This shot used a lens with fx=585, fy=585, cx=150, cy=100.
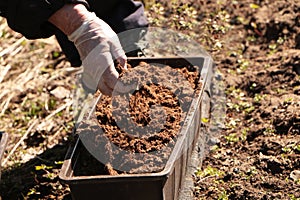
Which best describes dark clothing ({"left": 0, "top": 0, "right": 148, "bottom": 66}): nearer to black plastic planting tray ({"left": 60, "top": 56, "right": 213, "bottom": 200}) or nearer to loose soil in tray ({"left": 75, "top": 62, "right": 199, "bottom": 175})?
loose soil in tray ({"left": 75, "top": 62, "right": 199, "bottom": 175})

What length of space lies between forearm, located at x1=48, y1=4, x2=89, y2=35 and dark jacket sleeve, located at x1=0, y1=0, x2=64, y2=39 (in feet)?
0.08

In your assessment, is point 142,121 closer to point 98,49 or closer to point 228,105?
point 98,49

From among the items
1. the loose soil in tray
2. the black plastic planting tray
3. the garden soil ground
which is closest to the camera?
the black plastic planting tray

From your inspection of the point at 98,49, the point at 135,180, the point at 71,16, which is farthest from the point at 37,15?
the point at 135,180

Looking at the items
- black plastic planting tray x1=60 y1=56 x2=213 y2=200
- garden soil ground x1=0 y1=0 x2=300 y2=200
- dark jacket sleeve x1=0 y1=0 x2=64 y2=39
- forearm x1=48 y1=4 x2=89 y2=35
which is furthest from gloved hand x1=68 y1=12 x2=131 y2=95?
garden soil ground x1=0 y1=0 x2=300 y2=200

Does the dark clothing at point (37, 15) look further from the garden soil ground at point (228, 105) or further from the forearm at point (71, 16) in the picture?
the garden soil ground at point (228, 105)

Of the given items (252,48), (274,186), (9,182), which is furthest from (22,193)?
(252,48)

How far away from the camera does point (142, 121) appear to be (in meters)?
2.46

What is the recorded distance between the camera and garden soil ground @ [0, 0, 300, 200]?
2742mm

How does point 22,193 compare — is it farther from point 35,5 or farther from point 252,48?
point 252,48

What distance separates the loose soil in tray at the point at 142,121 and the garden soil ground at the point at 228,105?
1.38 ft

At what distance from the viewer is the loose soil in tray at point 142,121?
2.32 metres

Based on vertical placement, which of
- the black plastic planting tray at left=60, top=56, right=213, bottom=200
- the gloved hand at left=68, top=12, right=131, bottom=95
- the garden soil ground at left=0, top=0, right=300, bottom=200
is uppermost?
the gloved hand at left=68, top=12, right=131, bottom=95

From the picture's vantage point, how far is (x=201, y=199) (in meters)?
2.65
